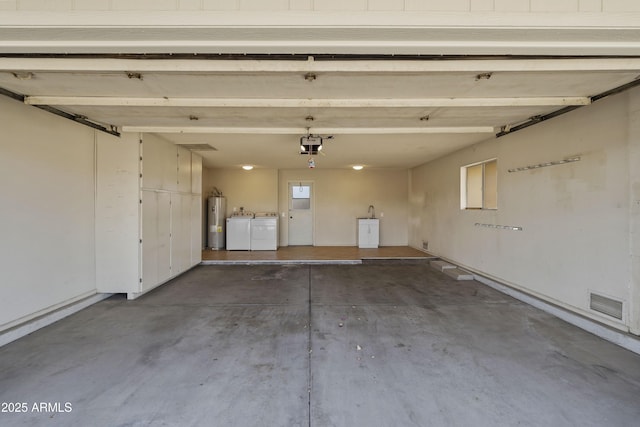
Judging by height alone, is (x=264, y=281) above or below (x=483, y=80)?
below

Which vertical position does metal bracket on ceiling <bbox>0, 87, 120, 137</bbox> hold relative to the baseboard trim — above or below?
above

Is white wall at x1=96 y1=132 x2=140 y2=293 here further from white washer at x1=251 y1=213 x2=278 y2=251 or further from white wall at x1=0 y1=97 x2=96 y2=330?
white washer at x1=251 y1=213 x2=278 y2=251

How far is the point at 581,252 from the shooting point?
304cm

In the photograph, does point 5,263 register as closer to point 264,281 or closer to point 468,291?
point 264,281

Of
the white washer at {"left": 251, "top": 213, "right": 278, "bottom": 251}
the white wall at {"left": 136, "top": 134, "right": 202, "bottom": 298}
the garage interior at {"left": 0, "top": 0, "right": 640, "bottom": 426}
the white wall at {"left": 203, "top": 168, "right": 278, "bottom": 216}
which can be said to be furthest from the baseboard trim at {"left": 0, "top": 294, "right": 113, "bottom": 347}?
the white wall at {"left": 203, "top": 168, "right": 278, "bottom": 216}

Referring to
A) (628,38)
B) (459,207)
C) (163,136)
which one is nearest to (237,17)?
(628,38)

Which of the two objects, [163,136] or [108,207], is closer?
[108,207]

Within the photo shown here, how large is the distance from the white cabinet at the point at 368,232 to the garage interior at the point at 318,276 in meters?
2.86

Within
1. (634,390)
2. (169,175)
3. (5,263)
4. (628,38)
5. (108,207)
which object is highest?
(628,38)

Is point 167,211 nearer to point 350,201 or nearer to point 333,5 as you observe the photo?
point 333,5

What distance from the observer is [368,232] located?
7.96 meters

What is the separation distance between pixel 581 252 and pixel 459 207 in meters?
2.54

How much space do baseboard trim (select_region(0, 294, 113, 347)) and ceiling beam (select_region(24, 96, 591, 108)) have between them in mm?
2192

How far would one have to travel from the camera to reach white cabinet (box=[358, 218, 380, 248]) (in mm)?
7941
